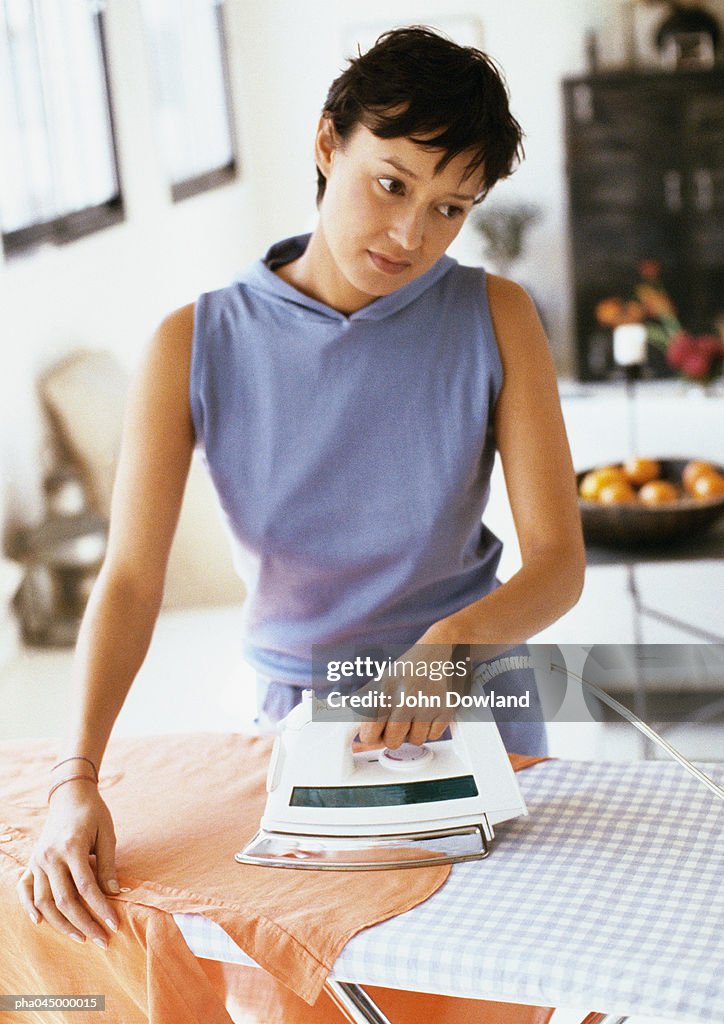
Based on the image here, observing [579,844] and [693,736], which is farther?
[693,736]

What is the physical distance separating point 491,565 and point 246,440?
312 mm

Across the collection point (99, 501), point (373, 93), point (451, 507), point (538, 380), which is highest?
point (373, 93)

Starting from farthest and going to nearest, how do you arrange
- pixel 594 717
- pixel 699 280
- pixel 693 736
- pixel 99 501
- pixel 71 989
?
1. pixel 699 280
2. pixel 99 501
3. pixel 693 736
4. pixel 594 717
5. pixel 71 989

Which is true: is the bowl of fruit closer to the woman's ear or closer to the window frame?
the woman's ear

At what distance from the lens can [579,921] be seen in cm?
96

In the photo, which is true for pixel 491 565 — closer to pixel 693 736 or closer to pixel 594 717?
pixel 594 717

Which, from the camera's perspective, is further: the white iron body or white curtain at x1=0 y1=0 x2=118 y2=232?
white curtain at x1=0 y1=0 x2=118 y2=232

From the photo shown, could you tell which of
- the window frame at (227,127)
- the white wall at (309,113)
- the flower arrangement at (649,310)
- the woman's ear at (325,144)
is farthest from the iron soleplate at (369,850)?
the flower arrangement at (649,310)

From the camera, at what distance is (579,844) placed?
108cm

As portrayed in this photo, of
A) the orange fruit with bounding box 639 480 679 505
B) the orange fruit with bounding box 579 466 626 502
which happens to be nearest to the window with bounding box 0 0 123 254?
the orange fruit with bounding box 579 466 626 502

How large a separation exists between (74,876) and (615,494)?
70.6 inches

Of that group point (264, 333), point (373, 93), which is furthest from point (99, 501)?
point (373, 93)

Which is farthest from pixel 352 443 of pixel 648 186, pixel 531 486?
pixel 648 186

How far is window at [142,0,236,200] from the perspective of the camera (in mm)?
4969
